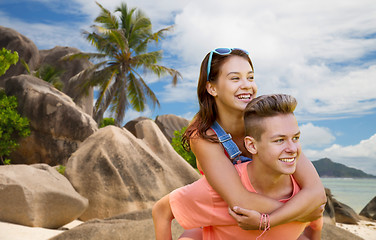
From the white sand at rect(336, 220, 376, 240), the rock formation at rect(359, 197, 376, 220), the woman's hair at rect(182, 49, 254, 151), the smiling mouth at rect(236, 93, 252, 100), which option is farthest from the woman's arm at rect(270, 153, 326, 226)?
the rock formation at rect(359, 197, 376, 220)

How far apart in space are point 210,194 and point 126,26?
81.2 ft

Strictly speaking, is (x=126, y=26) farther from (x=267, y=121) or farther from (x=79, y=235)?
(x=267, y=121)

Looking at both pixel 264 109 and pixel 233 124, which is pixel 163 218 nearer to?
pixel 233 124

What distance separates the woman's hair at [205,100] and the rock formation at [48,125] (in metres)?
13.4

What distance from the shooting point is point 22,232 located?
636cm

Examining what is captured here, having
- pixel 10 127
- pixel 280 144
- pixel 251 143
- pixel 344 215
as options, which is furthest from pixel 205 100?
pixel 10 127

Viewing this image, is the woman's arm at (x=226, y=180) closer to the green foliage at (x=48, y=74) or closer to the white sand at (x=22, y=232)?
the white sand at (x=22, y=232)

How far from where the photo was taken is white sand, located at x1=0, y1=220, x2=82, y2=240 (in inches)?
239

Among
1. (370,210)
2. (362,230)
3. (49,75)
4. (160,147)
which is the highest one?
(160,147)

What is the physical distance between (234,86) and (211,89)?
0.71ft

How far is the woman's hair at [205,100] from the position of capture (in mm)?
2704

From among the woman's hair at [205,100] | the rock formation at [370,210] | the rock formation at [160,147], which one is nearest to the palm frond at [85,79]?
the rock formation at [160,147]

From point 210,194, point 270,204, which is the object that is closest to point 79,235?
point 210,194

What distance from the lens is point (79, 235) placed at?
496 cm
